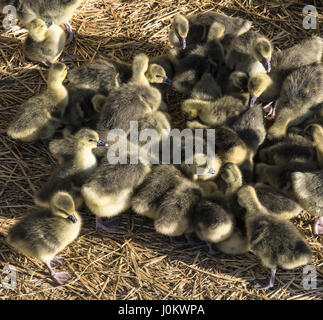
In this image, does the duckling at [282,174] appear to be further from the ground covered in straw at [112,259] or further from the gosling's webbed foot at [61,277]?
the gosling's webbed foot at [61,277]

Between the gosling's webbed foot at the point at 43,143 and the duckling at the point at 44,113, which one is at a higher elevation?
the duckling at the point at 44,113

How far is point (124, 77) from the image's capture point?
12.6 ft

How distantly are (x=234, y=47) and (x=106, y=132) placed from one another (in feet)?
4.46

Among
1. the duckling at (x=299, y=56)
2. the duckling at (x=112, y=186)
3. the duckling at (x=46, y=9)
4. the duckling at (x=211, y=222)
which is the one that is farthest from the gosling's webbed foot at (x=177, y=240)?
the duckling at (x=46, y=9)

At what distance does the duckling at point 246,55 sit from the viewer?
379 cm

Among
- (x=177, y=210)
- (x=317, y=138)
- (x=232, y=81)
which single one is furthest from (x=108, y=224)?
(x=317, y=138)

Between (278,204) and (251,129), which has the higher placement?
(251,129)

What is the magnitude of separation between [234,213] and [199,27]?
184 cm

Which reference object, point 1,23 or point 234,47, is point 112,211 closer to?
point 234,47

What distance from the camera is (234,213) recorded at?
3.11 metres

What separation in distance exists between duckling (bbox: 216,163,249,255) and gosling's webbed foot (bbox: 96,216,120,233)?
2.45ft

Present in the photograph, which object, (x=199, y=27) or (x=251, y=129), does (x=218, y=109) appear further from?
(x=199, y=27)

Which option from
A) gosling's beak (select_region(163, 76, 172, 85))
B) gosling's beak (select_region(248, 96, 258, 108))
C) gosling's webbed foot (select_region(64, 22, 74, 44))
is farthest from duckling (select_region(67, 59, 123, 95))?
gosling's beak (select_region(248, 96, 258, 108))

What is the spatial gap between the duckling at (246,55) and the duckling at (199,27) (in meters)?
0.27
